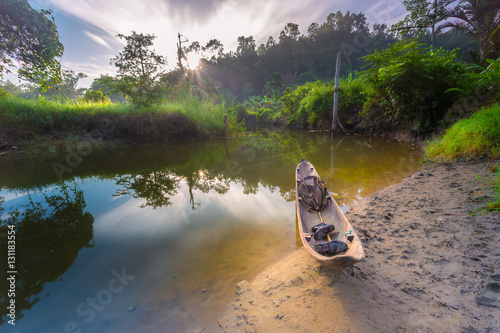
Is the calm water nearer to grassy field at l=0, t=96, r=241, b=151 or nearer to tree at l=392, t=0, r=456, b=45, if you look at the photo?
grassy field at l=0, t=96, r=241, b=151

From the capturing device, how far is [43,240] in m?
3.30

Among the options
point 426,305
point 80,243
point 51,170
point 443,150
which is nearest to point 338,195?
point 426,305

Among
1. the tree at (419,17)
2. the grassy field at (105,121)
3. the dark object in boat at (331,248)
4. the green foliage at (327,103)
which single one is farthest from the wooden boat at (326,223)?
the tree at (419,17)

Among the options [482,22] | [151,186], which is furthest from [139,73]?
[482,22]

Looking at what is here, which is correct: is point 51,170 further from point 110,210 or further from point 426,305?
point 426,305

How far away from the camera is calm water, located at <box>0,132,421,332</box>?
2160 mm

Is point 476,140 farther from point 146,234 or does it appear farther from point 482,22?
point 482,22

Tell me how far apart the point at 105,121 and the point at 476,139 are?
51.6ft

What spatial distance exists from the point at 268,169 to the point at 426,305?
5549mm

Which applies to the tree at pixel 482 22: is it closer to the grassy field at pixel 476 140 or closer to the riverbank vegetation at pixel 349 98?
the riverbank vegetation at pixel 349 98

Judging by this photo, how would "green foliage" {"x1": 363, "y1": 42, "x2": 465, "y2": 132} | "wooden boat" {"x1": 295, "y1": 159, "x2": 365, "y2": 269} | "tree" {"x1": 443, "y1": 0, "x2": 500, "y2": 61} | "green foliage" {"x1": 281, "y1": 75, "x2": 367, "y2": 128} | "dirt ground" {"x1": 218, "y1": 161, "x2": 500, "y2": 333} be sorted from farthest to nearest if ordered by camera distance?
"green foliage" {"x1": 281, "y1": 75, "x2": 367, "y2": 128}
"tree" {"x1": 443, "y1": 0, "x2": 500, "y2": 61}
"green foliage" {"x1": 363, "y1": 42, "x2": 465, "y2": 132}
"wooden boat" {"x1": 295, "y1": 159, "x2": 365, "y2": 269}
"dirt ground" {"x1": 218, "y1": 161, "x2": 500, "y2": 333}

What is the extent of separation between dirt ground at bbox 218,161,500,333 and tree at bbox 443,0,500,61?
10644 millimetres

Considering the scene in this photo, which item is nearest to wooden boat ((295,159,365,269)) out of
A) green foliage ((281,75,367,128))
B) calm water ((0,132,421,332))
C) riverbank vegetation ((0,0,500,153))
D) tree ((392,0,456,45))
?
calm water ((0,132,421,332))

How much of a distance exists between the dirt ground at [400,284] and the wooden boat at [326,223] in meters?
0.31
